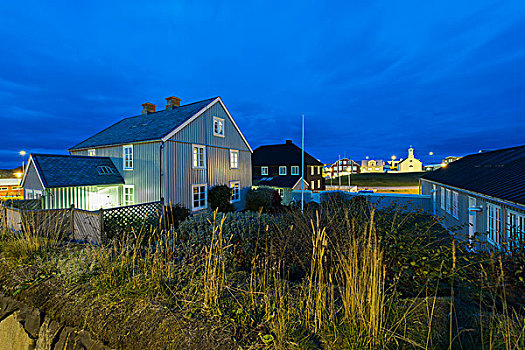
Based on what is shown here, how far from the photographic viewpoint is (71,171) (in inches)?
492

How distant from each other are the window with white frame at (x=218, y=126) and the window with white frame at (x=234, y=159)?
1782mm

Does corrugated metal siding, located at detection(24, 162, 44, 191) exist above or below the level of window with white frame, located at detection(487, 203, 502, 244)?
above

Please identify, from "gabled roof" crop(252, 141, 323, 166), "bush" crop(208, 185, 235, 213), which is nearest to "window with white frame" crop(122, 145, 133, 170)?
"bush" crop(208, 185, 235, 213)

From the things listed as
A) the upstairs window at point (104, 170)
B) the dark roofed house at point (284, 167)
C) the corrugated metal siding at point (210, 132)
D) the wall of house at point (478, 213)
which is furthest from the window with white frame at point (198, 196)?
the dark roofed house at point (284, 167)

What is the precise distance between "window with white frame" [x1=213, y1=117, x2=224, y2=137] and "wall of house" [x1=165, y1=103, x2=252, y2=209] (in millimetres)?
277

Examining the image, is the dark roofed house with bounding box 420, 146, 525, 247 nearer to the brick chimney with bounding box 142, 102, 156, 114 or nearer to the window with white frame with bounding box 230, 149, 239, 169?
the window with white frame with bounding box 230, 149, 239, 169

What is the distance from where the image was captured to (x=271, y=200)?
714 inches

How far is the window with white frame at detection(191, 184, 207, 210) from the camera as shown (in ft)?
46.6

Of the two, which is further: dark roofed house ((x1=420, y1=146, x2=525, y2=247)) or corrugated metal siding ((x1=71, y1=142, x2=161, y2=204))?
corrugated metal siding ((x1=71, y1=142, x2=161, y2=204))

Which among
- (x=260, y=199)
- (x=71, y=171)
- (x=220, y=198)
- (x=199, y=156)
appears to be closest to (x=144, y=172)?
(x=199, y=156)

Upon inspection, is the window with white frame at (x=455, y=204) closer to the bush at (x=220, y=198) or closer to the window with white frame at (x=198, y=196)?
the bush at (x=220, y=198)

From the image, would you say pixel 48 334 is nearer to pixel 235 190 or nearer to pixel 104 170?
pixel 104 170

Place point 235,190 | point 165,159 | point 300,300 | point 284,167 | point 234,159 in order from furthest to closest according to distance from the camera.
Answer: point 284,167
point 234,159
point 235,190
point 165,159
point 300,300

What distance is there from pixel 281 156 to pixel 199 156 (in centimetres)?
1808
